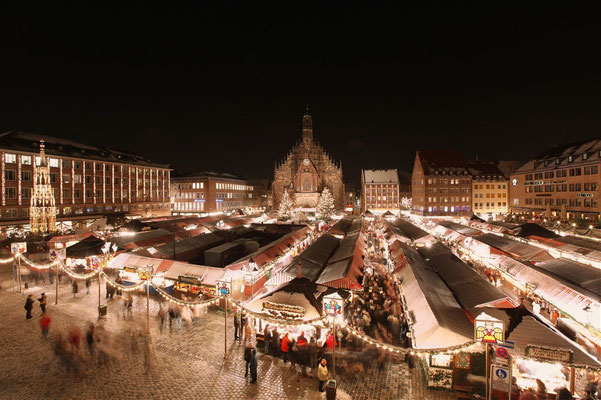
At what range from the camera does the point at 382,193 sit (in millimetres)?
80062

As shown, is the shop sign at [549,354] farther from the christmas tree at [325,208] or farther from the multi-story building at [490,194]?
the multi-story building at [490,194]

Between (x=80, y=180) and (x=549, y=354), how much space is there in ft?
186

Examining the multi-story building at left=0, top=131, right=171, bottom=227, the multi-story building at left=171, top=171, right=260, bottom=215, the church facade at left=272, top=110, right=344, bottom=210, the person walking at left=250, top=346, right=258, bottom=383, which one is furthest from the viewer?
the church facade at left=272, top=110, right=344, bottom=210

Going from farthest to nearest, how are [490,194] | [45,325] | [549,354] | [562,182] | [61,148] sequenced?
[490,194] < [562,182] < [61,148] < [45,325] < [549,354]

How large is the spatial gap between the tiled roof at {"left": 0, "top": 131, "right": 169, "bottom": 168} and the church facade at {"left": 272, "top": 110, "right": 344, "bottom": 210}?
31204 millimetres

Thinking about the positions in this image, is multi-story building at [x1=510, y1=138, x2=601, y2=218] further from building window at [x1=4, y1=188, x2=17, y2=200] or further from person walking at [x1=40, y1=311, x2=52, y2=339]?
building window at [x1=4, y1=188, x2=17, y2=200]

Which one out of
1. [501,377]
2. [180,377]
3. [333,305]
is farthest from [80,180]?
[501,377]

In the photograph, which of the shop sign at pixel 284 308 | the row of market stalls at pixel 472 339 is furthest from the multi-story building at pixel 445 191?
the shop sign at pixel 284 308

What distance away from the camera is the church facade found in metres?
75.0

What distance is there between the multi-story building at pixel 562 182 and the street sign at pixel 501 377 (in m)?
47.6

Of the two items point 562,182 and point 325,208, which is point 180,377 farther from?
point 562,182

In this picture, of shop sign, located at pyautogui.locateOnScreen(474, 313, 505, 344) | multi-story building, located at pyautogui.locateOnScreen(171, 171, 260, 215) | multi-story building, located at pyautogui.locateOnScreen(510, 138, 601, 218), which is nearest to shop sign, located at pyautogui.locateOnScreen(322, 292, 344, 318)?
shop sign, located at pyautogui.locateOnScreen(474, 313, 505, 344)

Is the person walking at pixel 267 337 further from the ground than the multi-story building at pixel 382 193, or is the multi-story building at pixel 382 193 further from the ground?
the multi-story building at pixel 382 193

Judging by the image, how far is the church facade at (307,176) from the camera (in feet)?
246
